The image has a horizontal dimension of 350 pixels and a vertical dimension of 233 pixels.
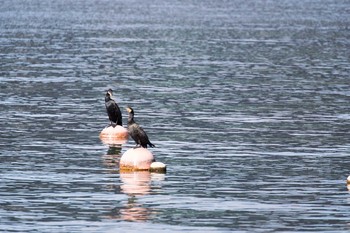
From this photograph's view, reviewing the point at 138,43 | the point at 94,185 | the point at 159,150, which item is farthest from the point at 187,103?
the point at 138,43

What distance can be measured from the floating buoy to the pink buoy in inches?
312

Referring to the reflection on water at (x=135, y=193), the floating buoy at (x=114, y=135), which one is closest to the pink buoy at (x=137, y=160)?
the reflection on water at (x=135, y=193)

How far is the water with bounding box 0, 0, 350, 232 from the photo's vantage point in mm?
31156

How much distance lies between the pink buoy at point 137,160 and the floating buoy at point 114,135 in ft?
26.0

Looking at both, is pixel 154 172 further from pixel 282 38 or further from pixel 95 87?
pixel 282 38

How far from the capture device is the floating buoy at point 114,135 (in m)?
46.1

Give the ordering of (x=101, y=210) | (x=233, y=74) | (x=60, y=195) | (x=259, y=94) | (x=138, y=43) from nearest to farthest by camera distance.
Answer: (x=101, y=210)
(x=60, y=195)
(x=259, y=94)
(x=233, y=74)
(x=138, y=43)

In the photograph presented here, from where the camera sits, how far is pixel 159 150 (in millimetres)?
43344

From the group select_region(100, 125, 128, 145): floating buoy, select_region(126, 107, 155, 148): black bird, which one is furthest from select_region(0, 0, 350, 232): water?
select_region(126, 107, 155, 148): black bird

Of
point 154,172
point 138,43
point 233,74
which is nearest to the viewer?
point 154,172

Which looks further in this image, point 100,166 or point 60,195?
point 100,166

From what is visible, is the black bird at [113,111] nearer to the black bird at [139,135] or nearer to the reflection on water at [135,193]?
the black bird at [139,135]

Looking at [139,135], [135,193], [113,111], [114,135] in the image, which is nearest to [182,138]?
[114,135]

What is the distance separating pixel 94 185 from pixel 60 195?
205 cm
